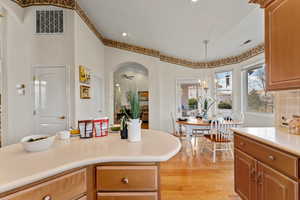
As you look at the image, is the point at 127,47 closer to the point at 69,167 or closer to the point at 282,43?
the point at 282,43

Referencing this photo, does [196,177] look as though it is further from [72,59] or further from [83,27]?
[83,27]

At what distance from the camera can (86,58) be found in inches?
162

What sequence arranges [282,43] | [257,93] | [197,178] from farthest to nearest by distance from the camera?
[257,93] → [197,178] → [282,43]

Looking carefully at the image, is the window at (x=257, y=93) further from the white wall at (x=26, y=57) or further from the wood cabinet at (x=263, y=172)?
the white wall at (x=26, y=57)

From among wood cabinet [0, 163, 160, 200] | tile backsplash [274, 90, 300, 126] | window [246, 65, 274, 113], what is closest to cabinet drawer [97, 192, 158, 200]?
wood cabinet [0, 163, 160, 200]

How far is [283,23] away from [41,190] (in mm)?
2449

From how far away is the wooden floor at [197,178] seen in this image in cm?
230

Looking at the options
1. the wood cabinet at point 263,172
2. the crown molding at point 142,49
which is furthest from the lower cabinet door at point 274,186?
the crown molding at point 142,49

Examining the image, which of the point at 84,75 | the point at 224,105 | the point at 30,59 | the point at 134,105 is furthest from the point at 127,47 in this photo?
the point at 134,105

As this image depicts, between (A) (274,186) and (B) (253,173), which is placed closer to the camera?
(A) (274,186)

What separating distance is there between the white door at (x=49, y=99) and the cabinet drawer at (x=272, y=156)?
338 cm

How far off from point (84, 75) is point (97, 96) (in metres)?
1.32

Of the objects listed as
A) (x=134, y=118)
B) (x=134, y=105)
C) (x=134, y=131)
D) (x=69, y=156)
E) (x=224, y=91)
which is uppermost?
(x=224, y=91)

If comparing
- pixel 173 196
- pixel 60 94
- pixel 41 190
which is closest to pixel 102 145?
pixel 41 190
